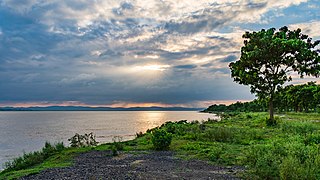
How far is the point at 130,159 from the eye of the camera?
16.8 m

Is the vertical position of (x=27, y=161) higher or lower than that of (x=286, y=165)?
lower

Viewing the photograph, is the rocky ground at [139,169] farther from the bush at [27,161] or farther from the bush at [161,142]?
the bush at [27,161]

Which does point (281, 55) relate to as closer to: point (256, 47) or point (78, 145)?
point (256, 47)

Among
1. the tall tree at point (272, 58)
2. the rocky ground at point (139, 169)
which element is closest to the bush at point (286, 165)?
the rocky ground at point (139, 169)

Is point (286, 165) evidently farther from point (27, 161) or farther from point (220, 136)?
point (27, 161)

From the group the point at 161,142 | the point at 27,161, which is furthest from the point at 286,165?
the point at 27,161

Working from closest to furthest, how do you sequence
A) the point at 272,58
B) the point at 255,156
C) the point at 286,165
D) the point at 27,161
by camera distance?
the point at 286,165 < the point at 255,156 < the point at 27,161 < the point at 272,58

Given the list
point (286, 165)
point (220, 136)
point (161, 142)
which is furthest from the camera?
point (220, 136)

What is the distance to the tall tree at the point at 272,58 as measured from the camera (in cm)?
3538

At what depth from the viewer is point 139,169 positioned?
13648 millimetres

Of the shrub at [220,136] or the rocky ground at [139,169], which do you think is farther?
the shrub at [220,136]

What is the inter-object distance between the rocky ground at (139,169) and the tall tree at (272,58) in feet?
78.5

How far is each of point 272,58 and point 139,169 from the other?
1135 inches

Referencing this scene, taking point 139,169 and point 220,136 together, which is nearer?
point 139,169
